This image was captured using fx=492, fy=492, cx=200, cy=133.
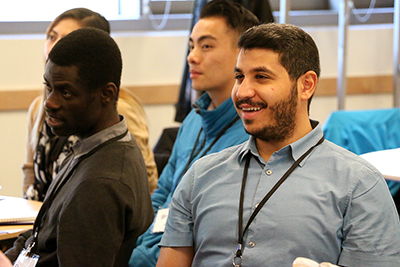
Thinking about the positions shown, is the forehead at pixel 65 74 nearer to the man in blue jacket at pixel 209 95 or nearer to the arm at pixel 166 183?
the man in blue jacket at pixel 209 95

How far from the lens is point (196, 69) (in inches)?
87.0

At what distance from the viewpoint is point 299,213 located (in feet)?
3.91

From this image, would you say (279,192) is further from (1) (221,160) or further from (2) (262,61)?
(2) (262,61)

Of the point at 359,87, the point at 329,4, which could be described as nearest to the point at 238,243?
the point at 359,87

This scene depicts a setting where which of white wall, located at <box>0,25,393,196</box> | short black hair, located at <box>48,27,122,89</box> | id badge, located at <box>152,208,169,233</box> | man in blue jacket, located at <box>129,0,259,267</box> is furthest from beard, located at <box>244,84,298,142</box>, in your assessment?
white wall, located at <box>0,25,393,196</box>

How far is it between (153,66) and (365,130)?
1.64 meters

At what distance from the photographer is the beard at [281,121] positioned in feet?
4.23

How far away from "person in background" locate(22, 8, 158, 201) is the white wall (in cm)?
103

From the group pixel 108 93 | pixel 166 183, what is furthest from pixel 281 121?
pixel 166 183

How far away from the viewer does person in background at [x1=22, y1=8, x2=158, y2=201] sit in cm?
220

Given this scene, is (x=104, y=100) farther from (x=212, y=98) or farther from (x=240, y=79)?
(x=212, y=98)

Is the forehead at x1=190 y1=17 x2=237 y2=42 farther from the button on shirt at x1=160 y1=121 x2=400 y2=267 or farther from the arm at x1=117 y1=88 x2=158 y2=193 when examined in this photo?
the button on shirt at x1=160 y1=121 x2=400 y2=267

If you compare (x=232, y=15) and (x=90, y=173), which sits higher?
(x=232, y=15)

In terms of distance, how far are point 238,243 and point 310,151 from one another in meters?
0.30
